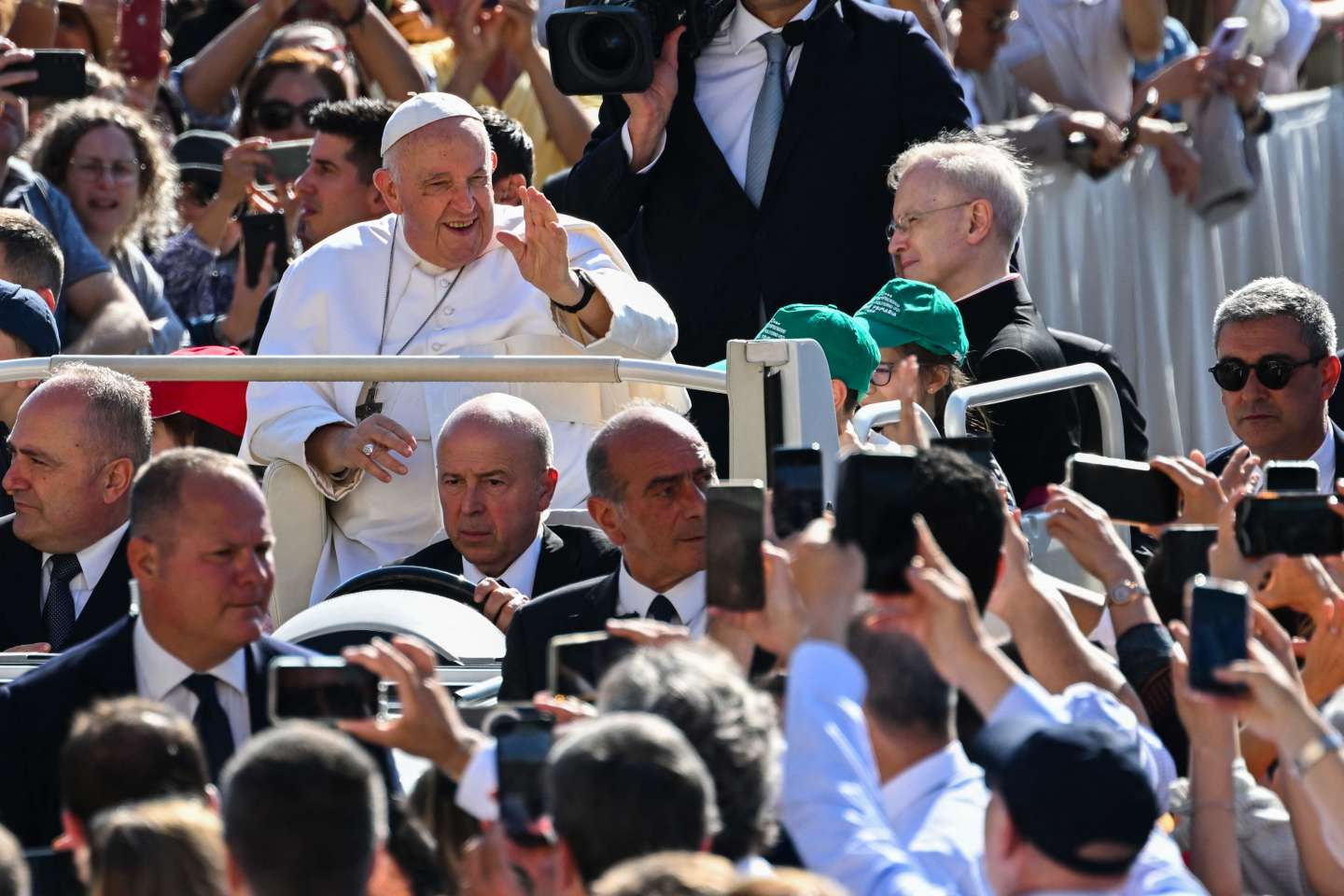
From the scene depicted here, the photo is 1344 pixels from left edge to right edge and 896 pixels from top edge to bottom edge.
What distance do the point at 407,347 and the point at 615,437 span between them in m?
1.22

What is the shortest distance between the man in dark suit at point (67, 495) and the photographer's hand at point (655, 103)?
1.67 metres

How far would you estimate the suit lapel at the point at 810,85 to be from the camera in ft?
21.4

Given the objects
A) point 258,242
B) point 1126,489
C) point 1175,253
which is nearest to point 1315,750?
point 1126,489

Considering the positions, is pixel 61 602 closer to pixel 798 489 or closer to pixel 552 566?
pixel 552 566

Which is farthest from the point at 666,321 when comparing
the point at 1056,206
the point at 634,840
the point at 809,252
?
the point at 1056,206

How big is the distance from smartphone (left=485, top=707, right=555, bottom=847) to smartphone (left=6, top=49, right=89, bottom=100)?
4.73m

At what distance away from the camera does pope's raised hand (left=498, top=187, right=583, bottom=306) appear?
555 centimetres

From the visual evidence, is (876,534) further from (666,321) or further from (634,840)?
(666,321)

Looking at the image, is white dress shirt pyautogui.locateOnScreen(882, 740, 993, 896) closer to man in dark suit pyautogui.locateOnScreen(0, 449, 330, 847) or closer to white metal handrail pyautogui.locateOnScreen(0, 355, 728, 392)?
man in dark suit pyautogui.locateOnScreen(0, 449, 330, 847)

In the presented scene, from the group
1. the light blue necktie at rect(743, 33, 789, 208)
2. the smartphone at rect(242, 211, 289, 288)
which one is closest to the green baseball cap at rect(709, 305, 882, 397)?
the light blue necktie at rect(743, 33, 789, 208)

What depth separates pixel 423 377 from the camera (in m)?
4.95

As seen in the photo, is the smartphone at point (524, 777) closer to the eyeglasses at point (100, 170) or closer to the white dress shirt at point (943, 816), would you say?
the white dress shirt at point (943, 816)

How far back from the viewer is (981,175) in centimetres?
620

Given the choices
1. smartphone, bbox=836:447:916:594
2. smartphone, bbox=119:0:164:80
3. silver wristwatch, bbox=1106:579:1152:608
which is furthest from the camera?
smartphone, bbox=119:0:164:80
